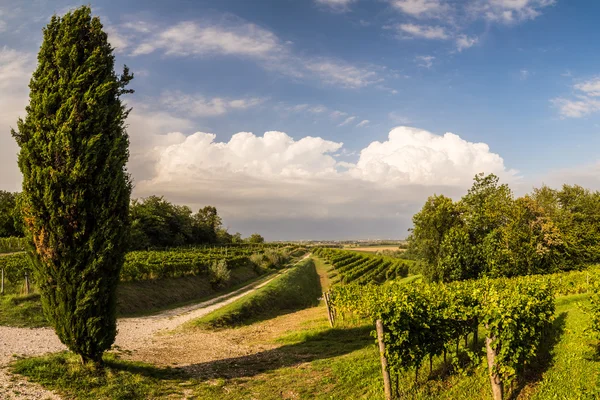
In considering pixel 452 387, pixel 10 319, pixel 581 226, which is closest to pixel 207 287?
pixel 10 319

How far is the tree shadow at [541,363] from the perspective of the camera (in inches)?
356

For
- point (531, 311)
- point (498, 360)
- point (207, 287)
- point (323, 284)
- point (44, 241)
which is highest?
point (44, 241)

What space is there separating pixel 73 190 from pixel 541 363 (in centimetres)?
1472

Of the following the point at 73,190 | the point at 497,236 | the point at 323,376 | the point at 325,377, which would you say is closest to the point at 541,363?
the point at 325,377

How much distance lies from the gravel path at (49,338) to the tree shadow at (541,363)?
40.1 ft

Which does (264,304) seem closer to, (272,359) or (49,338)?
(272,359)

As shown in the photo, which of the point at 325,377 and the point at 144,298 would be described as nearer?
the point at 325,377

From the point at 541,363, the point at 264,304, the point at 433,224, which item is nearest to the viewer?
the point at 541,363

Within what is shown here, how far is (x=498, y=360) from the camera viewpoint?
8.38 meters

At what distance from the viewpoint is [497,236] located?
1613 inches

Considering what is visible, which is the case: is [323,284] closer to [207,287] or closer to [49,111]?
[207,287]

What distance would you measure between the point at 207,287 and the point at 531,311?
30.7m

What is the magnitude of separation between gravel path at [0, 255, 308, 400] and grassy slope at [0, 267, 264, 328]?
140 cm

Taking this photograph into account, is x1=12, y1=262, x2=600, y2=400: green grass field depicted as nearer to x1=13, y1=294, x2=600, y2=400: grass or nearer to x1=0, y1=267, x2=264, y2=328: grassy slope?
x1=13, y1=294, x2=600, y2=400: grass
